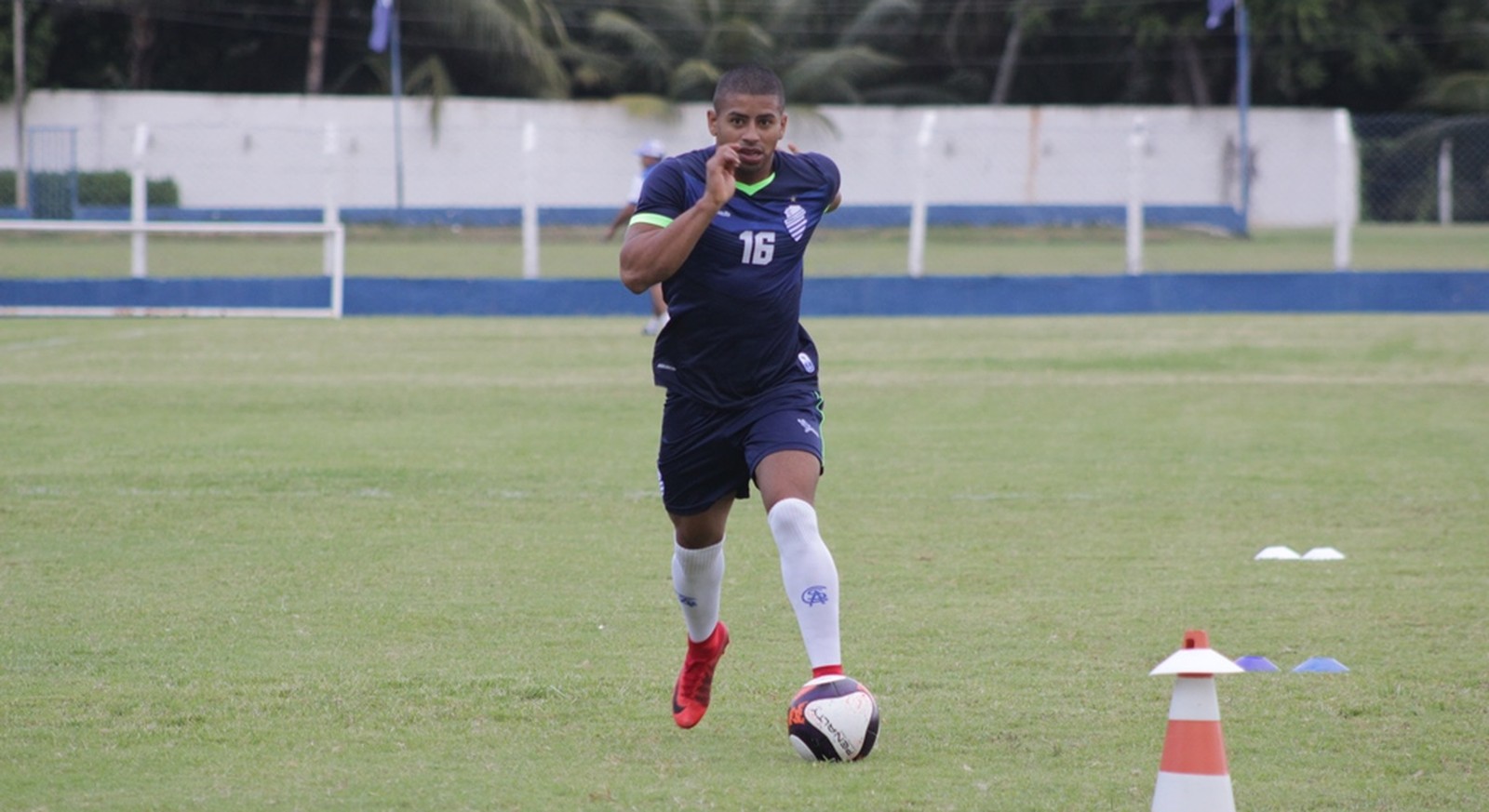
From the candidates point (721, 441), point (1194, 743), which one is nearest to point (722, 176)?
point (721, 441)

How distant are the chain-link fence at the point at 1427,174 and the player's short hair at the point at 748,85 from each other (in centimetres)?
3150

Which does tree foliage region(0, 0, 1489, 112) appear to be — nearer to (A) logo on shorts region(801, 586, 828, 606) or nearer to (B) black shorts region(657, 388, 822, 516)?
(B) black shorts region(657, 388, 822, 516)

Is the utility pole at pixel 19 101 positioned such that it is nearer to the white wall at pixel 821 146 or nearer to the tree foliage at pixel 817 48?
the white wall at pixel 821 146

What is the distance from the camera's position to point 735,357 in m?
4.94

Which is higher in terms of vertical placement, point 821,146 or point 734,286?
point 821,146

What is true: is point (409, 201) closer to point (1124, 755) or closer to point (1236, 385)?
point (1236, 385)

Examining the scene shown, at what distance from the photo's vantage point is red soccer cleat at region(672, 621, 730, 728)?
4859 millimetres

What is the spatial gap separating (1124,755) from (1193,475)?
5.42 m

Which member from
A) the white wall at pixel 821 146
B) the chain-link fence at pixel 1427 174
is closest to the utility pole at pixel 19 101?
the white wall at pixel 821 146

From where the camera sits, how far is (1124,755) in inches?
178

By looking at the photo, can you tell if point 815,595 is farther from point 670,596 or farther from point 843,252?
point 843,252

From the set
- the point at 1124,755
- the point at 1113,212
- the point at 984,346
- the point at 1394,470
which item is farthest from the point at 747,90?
the point at 1113,212

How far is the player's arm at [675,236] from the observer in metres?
4.59

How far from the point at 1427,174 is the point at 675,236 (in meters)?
33.0
